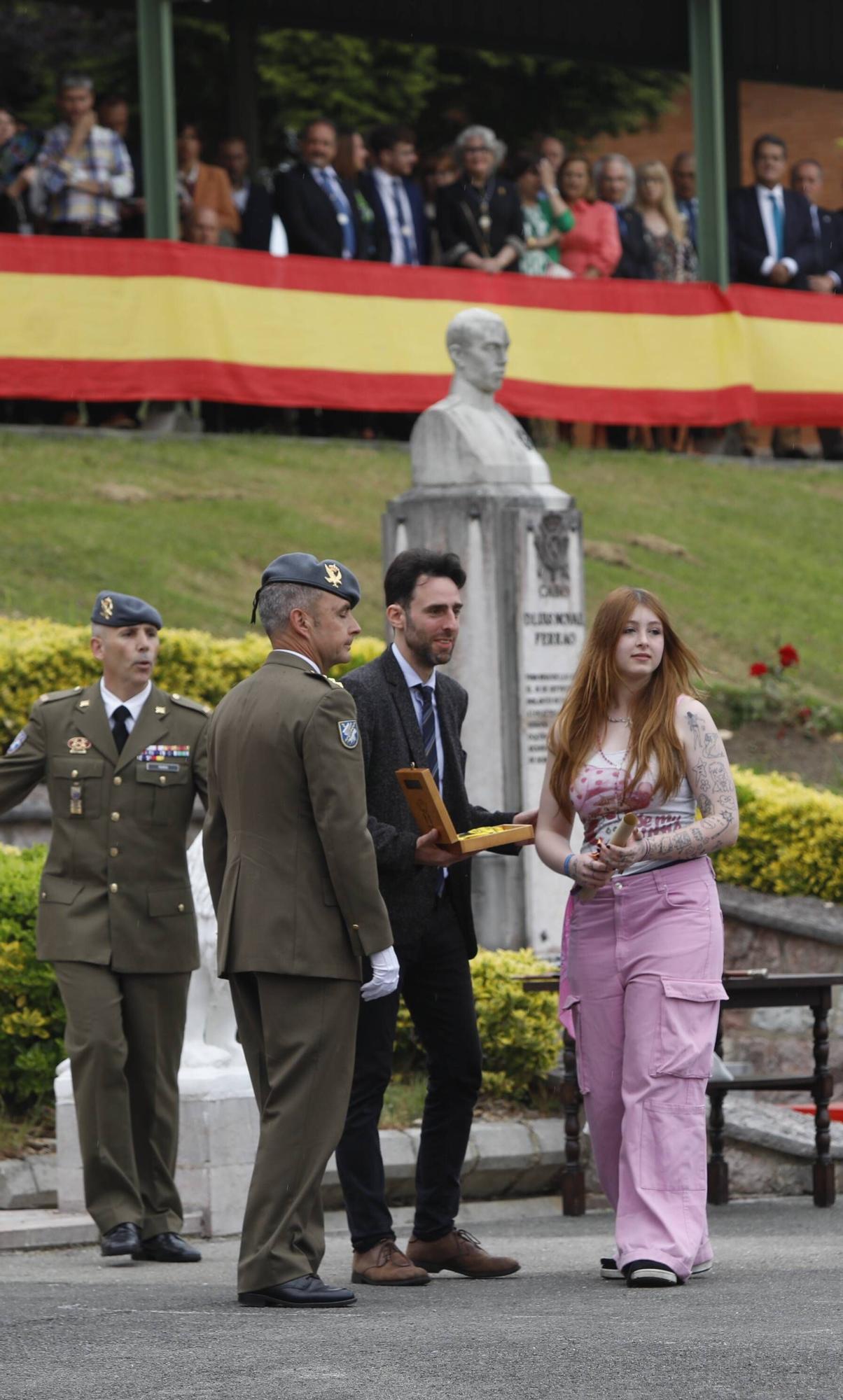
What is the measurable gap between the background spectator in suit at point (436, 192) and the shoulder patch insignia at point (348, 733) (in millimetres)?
13232

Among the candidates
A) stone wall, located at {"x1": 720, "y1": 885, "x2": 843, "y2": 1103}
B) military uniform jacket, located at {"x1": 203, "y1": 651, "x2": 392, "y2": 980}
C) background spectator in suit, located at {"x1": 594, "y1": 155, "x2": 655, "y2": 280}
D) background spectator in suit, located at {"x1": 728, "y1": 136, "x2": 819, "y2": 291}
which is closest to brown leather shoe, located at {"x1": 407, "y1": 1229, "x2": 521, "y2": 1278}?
military uniform jacket, located at {"x1": 203, "y1": 651, "x2": 392, "y2": 980}

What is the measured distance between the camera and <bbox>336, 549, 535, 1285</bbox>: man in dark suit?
21.9 feet

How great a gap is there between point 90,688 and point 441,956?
5.80 feet

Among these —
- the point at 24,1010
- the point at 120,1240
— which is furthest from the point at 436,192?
the point at 120,1240

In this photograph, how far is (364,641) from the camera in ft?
40.8

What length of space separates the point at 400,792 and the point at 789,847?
15.9ft

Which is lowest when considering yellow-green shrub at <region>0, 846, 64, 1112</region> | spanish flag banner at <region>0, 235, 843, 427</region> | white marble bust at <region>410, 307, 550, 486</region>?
yellow-green shrub at <region>0, 846, 64, 1112</region>

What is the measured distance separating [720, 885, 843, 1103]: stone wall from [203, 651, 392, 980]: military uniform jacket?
15.3ft

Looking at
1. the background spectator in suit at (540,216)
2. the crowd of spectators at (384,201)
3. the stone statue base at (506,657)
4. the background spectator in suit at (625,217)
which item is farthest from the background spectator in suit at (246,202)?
the stone statue base at (506,657)

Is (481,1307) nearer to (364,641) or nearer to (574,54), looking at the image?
(364,641)

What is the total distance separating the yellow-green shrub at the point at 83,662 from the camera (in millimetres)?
11516

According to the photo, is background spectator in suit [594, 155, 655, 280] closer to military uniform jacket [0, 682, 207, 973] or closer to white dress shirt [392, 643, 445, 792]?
military uniform jacket [0, 682, 207, 973]

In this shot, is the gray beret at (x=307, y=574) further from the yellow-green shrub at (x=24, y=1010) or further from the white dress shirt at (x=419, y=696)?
the yellow-green shrub at (x=24, y=1010)

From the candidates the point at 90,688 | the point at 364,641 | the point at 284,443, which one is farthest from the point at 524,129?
the point at 90,688
